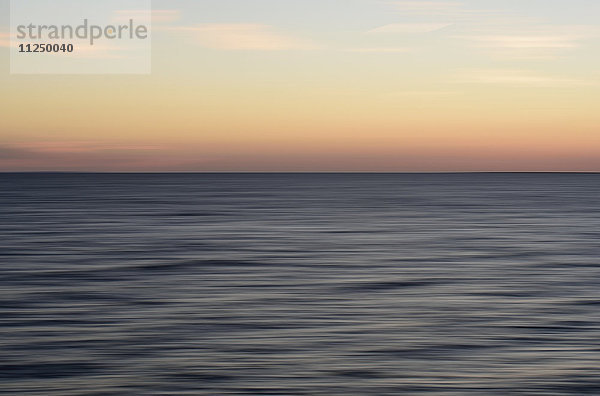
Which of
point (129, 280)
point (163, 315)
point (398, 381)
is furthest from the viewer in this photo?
point (129, 280)

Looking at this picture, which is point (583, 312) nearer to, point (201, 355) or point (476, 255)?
point (201, 355)

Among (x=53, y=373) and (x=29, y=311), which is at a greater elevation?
(x=29, y=311)

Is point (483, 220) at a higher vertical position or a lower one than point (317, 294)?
higher

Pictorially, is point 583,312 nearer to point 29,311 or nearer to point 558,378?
point 558,378

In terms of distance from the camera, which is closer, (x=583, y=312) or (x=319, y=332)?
(x=319, y=332)

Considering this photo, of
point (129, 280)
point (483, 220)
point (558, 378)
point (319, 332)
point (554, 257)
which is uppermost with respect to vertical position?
point (483, 220)

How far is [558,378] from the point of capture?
8.92 metres

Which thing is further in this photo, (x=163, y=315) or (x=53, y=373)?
(x=163, y=315)

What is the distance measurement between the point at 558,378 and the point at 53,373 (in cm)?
585

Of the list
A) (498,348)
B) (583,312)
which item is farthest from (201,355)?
(583,312)

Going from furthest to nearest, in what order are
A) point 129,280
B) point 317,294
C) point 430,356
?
1. point 129,280
2. point 317,294
3. point 430,356

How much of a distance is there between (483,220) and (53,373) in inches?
1185

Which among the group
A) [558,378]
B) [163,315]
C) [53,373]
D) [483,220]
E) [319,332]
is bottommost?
[558,378]

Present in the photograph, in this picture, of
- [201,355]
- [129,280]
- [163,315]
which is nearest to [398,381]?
[201,355]
